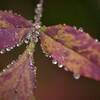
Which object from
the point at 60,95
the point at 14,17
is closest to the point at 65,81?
the point at 60,95

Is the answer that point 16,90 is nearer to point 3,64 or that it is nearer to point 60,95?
point 3,64

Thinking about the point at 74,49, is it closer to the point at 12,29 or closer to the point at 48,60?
the point at 12,29

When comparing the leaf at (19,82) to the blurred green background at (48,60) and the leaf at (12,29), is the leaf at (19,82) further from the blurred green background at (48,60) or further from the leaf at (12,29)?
the blurred green background at (48,60)

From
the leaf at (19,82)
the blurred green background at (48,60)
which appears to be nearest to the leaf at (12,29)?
the leaf at (19,82)

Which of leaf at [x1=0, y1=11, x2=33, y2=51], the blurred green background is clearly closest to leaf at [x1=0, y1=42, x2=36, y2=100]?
leaf at [x1=0, y1=11, x2=33, y2=51]

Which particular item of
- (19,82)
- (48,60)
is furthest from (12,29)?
(48,60)
